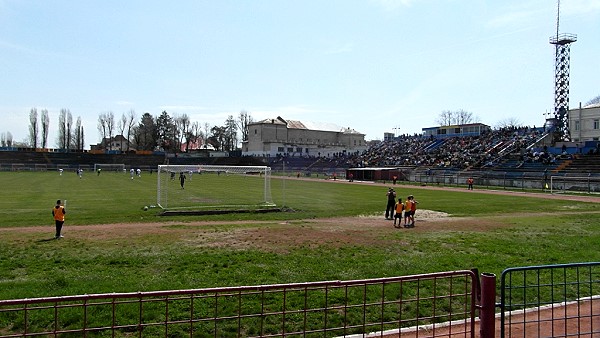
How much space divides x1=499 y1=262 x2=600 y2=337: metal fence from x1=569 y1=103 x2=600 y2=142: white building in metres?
63.6

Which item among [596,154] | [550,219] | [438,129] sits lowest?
[550,219]

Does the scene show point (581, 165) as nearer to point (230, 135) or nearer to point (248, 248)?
point (248, 248)

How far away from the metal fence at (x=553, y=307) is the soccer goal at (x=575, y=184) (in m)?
38.8

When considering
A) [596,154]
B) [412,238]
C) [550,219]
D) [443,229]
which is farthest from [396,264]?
[596,154]

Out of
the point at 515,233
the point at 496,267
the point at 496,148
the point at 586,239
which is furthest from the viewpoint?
the point at 496,148

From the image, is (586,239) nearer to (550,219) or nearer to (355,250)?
(550,219)

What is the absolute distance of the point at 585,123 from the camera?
220 ft

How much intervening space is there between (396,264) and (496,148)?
220 ft

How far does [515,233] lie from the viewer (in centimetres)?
1866

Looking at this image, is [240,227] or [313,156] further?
[313,156]

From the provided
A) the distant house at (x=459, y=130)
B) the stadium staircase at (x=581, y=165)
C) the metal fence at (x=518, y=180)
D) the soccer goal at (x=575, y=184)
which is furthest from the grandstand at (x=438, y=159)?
the distant house at (x=459, y=130)

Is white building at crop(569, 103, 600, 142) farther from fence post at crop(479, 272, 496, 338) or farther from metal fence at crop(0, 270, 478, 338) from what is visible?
fence post at crop(479, 272, 496, 338)

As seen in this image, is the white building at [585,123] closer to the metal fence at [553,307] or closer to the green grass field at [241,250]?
the green grass field at [241,250]

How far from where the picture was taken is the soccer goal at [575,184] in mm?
45375
